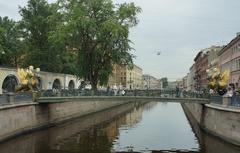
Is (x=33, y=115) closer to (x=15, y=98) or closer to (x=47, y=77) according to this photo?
(x=15, y=98)

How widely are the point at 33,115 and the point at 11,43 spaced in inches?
1297

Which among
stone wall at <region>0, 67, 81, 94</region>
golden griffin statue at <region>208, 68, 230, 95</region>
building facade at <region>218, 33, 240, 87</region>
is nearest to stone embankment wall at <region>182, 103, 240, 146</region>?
golden griffin statue at <region>208, 68, 230, 95</region>

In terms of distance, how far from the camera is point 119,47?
54.1 metres

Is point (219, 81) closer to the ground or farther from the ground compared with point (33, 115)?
farther from the ground

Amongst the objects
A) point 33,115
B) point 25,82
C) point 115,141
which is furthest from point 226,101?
point 25,82

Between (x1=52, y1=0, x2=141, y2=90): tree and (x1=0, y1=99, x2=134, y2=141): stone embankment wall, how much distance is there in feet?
17.9

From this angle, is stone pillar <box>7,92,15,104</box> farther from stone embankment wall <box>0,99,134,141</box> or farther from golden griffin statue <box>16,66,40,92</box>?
golden griffin statue <box>16,66,40,92</box>

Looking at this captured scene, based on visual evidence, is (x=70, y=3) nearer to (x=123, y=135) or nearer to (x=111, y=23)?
(x=111, y=23)

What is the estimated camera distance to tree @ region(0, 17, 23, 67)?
68125mm

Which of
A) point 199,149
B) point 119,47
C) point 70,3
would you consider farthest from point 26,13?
point 199,149

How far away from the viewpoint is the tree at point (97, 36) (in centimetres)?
5312

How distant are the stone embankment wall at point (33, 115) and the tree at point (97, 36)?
17.9ft

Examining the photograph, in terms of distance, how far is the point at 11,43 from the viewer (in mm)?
69375

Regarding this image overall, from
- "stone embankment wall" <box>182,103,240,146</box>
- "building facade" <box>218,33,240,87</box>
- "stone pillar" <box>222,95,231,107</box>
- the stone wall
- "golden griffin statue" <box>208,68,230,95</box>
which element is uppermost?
"building facade" <box>218,33,240,87</box>
